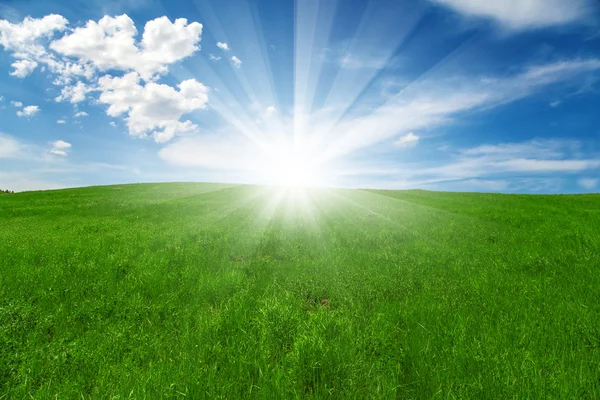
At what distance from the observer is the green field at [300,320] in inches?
150

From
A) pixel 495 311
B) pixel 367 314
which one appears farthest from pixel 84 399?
pixel 495 311

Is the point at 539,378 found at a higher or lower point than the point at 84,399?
higher

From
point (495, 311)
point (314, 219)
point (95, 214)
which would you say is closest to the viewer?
point (495, 311)

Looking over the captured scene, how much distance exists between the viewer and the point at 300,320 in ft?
16.9

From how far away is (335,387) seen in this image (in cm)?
373

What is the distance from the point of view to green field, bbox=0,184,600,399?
12.5 feet

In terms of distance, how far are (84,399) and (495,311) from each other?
6.43 metres

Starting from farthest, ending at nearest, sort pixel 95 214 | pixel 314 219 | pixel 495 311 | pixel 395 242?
pixel 95 214, pixel 314 219, pixel 395 242, pixel 495 311

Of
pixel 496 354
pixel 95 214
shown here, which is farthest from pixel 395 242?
pixel 95 214

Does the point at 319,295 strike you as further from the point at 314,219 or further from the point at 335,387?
the point at 314,219

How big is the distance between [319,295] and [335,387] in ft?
10.0

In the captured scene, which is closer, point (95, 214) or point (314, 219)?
point (314, 219)

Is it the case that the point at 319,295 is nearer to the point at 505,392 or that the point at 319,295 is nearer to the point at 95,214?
the point at 505,392

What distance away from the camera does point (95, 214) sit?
70.6 feet
